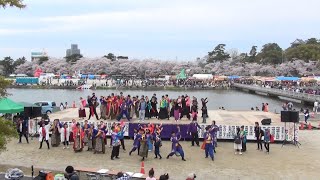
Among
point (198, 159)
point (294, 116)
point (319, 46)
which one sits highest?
point (319, 46)

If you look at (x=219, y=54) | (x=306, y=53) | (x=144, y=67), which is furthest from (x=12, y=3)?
(x=219, y=54)

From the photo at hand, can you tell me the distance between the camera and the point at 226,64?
5463 inches

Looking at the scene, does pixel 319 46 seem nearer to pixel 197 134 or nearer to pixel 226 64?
pixel 226 64

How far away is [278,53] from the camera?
5089 inches

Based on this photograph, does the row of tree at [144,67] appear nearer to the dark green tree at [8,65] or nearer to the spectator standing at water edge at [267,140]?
the dark green tree at [8,65]

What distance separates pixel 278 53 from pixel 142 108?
370 feet

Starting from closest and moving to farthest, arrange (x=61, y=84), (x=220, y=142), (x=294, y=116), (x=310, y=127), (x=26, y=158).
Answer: (x=26, y=158) → (x=294, y=116) → (x=220, y=142) → (x=310, y=127) → (x=61, y=84)

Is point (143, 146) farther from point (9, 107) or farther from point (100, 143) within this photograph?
point (9, 107)

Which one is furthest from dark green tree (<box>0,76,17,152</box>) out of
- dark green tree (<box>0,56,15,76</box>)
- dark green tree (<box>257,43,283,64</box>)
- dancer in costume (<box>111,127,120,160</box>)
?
dark green tree (<box>0,56,15,76</box>)

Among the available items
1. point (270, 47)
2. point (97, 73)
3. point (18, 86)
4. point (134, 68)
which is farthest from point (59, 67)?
point (270, 47)

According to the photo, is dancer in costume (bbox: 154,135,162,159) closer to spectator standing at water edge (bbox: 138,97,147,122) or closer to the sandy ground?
the sandy ground

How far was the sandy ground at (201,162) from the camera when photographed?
15650 millimetres

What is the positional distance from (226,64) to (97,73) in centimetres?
4243

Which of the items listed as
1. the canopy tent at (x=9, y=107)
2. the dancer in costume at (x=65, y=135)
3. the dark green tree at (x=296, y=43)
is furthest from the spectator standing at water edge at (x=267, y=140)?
the dark green tree at (x=296, y=43)
